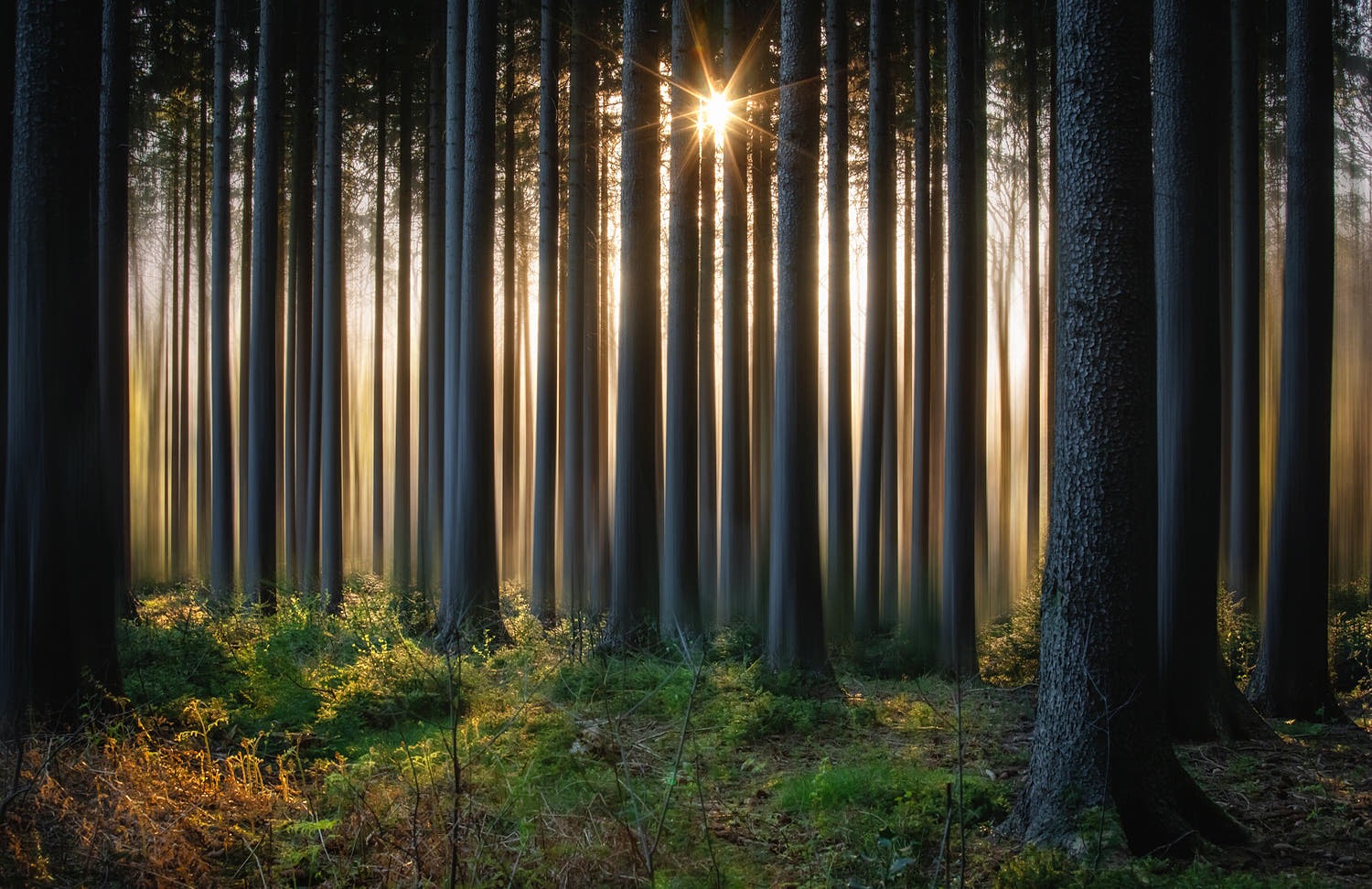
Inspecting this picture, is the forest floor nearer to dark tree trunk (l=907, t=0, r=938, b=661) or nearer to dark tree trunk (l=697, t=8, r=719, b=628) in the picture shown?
dark tree trunk (l=907, t=0, r=938, b=661)

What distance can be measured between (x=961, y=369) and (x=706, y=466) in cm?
618

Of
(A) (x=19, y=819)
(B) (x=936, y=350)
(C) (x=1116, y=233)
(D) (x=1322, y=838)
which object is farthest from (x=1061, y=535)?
(B) (x=936, y=350)

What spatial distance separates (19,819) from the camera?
15.1 feet

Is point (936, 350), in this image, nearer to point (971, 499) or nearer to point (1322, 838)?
point (971, 499)

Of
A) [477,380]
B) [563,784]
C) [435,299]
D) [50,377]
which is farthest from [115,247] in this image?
[563,784]

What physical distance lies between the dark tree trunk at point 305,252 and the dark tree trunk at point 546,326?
472 cm

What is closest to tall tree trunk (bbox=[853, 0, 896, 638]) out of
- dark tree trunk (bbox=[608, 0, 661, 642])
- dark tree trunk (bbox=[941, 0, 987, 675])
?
dark tree trunk (bbox=[941, 0, 987, 675])

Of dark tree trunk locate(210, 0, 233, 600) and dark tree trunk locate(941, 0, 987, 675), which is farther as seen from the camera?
dark tree trunk locate(210, 0, 233, 600)

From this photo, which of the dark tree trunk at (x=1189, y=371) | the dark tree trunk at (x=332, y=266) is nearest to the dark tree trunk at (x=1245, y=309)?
the dark tree trunk at (x=1189, y=371)

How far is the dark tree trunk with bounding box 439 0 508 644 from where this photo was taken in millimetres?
12422

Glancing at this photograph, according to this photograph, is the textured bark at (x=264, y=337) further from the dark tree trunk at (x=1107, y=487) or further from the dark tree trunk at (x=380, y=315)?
the dark tree trunk at (x=1107, y=487)

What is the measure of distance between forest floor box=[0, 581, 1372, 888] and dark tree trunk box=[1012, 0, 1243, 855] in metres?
0.48

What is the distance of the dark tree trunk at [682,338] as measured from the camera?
1173 centimetres

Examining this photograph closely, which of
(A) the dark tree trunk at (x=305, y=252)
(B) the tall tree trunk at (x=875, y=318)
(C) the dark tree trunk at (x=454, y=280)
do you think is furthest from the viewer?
(A) the dark tree trunk at (x=305, y=252)
